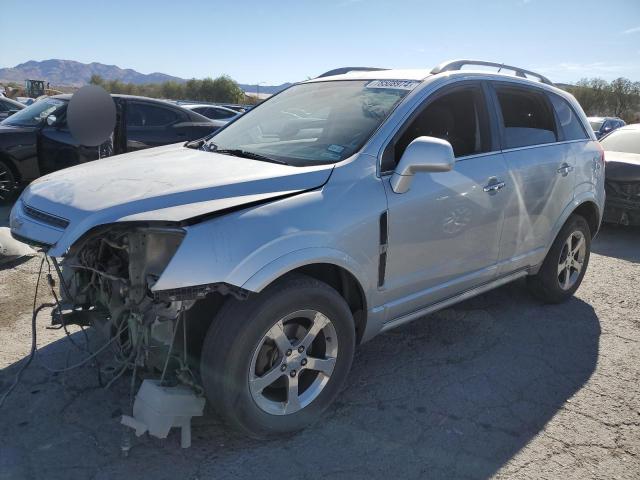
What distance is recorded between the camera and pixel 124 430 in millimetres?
2699

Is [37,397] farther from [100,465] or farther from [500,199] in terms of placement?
[500,199]

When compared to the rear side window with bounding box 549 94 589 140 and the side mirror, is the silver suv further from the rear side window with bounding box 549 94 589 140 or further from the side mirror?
the rear side window with bounding box 549 94 589 140

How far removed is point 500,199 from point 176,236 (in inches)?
87.7

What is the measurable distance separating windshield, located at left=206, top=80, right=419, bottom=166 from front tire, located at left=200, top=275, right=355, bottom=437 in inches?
32.4

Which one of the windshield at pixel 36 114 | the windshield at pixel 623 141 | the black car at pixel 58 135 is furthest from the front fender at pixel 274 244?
the windshield at pixel 623 141

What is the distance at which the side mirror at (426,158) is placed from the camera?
283cm

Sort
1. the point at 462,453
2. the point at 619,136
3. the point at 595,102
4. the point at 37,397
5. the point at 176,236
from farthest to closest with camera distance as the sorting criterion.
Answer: the point at 595,102 < the point at 619,136 < the point at 37,397 < the point at 462,453 < the point at 176,236

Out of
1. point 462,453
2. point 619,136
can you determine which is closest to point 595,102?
point 619,136

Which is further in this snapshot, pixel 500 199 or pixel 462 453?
pixel 500 199

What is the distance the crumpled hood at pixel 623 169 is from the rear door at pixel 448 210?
14.5 ft

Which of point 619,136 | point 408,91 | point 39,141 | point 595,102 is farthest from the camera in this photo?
point 595,102

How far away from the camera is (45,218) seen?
2594 mm

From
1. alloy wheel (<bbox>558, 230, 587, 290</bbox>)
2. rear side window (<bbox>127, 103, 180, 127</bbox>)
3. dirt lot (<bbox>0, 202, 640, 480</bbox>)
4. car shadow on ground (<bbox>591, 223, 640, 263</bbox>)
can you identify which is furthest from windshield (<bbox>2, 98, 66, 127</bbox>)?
car shadow on ground (<bbox>591, 223, 640, 263</bbox>)

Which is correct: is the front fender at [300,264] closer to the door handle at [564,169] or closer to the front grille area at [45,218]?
the front grille area at [45,218]
